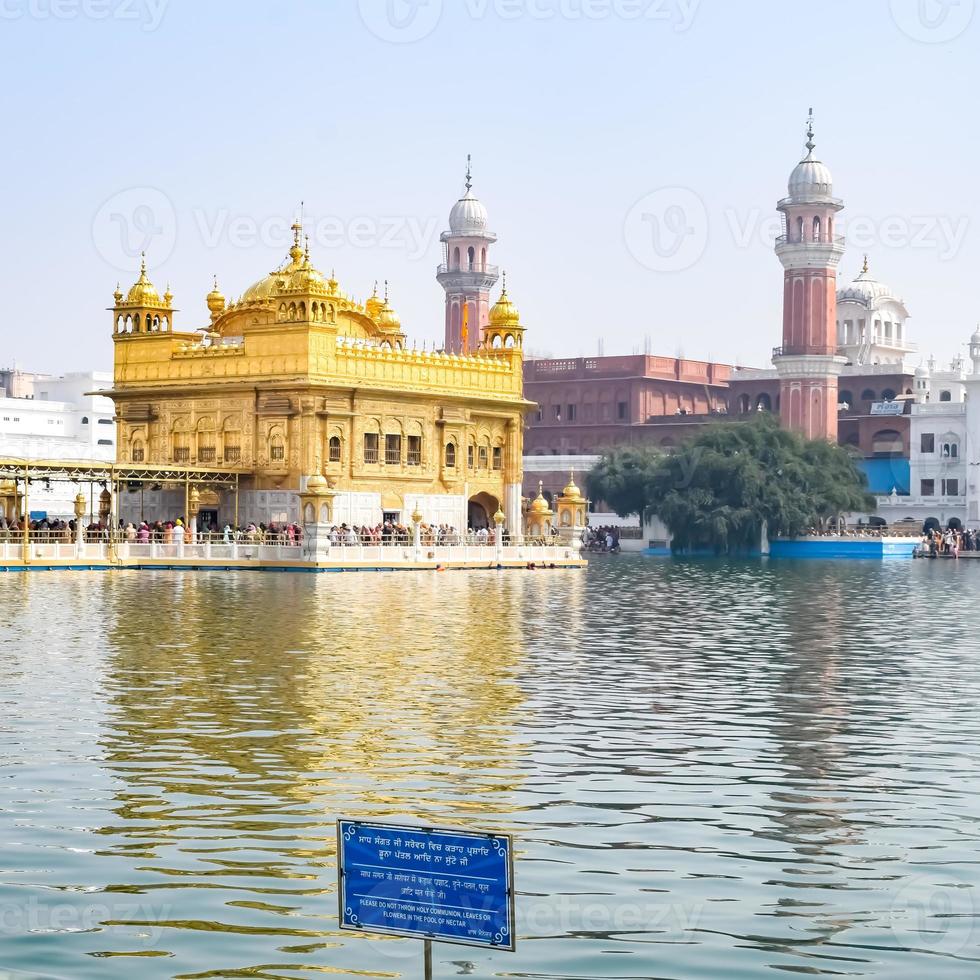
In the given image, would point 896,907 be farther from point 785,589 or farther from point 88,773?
point 785,589

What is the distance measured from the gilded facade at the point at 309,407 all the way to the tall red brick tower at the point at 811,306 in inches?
1507

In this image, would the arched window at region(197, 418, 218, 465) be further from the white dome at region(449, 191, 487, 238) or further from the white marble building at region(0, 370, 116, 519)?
the white dome at region(449, 191, 487, 238)

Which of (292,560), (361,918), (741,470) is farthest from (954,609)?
(741,470)

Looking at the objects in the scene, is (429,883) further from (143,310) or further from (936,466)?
(936,466)

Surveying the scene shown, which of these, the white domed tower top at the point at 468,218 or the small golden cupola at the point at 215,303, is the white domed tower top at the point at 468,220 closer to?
the white domed tower top at the point at 468,218

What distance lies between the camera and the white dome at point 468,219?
117 metres

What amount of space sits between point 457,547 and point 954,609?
1812 centimetres

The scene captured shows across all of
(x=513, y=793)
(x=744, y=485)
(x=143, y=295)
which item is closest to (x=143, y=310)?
(x=143, y=295)

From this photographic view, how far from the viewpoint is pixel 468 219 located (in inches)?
4609

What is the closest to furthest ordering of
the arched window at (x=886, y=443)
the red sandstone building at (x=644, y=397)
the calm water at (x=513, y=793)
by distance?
the calm water at (x=513, y=793), the arched window at (x=886, y=443), the red sandstone building at (x=644, y=397)

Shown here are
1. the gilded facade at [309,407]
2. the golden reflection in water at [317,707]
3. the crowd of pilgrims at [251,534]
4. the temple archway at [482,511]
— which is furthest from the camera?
the temple archway at [482,511]

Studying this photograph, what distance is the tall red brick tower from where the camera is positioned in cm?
9606

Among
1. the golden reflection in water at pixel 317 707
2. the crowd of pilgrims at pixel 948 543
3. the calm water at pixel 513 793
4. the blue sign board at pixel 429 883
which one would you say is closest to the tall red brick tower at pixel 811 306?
the crowd of pilgrims at pixel 948 543

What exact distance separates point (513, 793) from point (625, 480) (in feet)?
220
